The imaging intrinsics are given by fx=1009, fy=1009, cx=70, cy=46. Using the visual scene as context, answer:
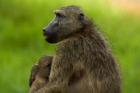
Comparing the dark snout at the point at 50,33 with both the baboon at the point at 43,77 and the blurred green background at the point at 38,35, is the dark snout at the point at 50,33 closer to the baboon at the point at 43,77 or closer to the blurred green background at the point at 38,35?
the baboon at the point at 43,77

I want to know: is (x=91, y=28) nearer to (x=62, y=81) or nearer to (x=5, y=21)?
(x=62, y=81)

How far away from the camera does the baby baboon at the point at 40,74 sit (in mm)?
10094

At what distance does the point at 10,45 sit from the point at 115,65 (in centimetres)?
699

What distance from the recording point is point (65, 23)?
10.4m

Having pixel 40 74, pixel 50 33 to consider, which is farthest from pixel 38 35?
pixel 40 74

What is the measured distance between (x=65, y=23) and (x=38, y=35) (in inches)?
264

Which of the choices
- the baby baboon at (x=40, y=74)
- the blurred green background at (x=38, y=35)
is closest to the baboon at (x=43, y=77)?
the baby baboon at (x=40, y=74)

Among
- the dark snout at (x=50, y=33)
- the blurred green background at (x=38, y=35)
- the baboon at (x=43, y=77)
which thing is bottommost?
the blurred green background at (x=38, y=35)

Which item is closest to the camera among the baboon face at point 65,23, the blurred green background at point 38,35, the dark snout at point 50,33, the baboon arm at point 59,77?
the baboon arm at point 59,77

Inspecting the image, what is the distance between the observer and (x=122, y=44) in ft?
54.7

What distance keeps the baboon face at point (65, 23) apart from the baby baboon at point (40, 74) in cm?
27

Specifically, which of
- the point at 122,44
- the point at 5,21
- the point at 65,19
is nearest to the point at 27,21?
the point at 5,21

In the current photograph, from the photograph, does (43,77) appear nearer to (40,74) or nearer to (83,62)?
(40,74)

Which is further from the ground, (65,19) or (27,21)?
(65,19)
